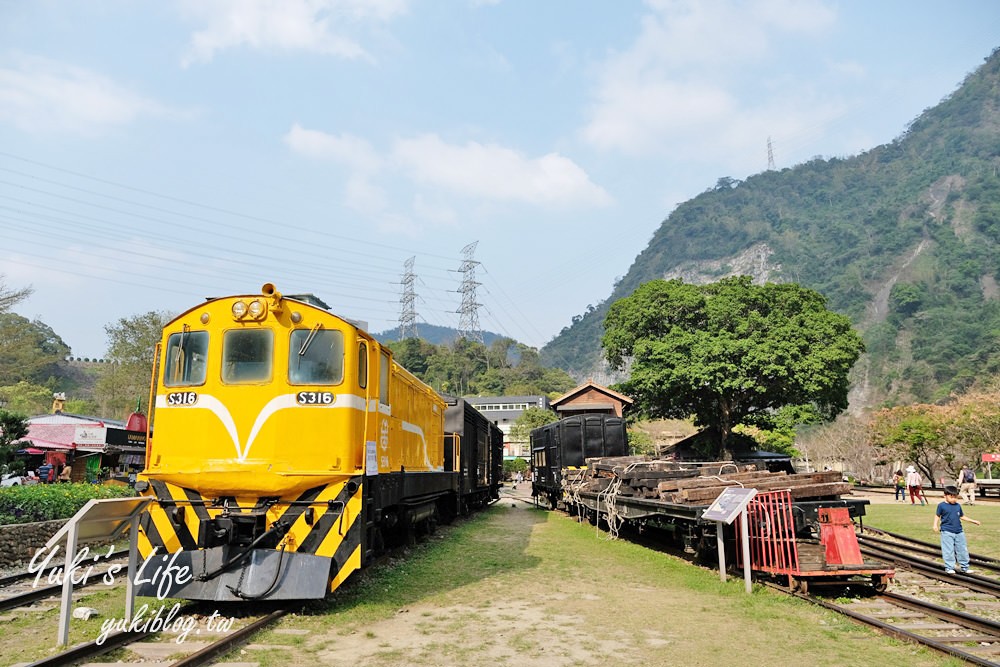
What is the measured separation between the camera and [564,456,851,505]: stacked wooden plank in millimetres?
9961

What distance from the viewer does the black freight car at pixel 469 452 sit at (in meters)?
17.3

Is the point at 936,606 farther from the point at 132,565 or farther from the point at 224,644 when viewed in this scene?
the point at 132,565

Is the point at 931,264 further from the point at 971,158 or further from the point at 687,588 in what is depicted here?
the point at 687,588

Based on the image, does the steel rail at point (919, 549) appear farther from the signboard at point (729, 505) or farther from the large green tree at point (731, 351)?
the large green tree at point (731, 351)

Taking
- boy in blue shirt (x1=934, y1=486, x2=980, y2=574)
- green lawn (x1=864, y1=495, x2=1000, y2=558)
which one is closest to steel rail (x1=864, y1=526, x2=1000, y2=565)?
green lawn (x1=864, y1=495, x2=1000, y2=558)

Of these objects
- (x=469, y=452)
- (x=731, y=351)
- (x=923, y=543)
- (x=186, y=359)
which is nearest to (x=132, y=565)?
(x=186, y=359)

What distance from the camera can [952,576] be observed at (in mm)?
10133

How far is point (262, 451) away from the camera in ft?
25.3

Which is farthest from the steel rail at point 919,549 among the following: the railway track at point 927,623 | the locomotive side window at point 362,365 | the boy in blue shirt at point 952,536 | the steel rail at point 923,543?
the locomotive side window at point 362,365

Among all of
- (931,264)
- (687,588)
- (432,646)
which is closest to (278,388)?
(432,646)

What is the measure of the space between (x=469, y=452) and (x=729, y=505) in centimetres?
1120

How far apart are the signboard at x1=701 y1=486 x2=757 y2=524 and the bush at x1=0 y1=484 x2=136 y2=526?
10.8m

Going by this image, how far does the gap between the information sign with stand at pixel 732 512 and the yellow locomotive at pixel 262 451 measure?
4525 mm

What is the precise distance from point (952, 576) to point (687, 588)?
423cm
